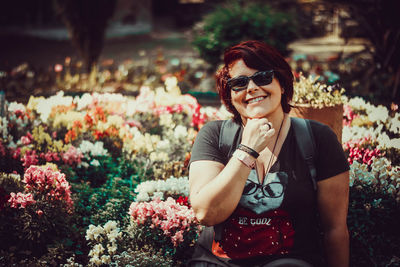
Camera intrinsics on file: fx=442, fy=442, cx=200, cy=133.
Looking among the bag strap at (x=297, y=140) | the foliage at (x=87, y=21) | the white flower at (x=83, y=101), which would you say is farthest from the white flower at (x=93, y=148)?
the foliage at (x=87, y=21)

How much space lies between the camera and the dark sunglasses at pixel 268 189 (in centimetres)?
223

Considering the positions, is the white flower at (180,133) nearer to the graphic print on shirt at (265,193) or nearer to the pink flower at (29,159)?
the pink flower at (29,159)

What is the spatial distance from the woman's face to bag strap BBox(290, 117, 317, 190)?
0.17 metres

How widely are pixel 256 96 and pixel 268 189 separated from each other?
0.49 m

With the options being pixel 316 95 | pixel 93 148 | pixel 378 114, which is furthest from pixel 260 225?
pixel 378 114

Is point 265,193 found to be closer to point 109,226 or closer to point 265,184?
point 265,184

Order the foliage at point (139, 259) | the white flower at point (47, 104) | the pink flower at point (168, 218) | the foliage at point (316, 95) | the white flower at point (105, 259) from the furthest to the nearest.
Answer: the white flower at point (47, 104), the foliage at point (316, 95), the pink flower at point (168, 218), the white flower at point (105, 259), the foliage at point (139, 259)

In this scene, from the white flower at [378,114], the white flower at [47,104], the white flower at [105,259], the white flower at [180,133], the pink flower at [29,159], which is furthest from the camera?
the white flower at [47,104]

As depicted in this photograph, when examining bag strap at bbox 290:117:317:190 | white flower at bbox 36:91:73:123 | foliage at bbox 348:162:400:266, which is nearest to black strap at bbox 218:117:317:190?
bag strap at bbox 290:117:317:190

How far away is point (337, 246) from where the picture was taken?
7.61 ft

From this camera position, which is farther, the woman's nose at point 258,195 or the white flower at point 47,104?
the white flower at point 47,104

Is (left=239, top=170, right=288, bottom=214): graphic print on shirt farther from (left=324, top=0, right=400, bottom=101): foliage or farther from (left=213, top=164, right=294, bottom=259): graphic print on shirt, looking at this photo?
(left=324, top=0, right=400, bottom=101): foliage

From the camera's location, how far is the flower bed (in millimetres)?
2812

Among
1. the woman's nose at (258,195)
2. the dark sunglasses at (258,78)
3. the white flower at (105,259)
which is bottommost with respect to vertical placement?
the white flower at (105,259)
